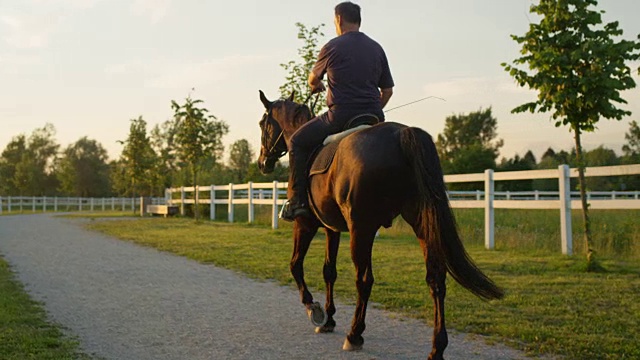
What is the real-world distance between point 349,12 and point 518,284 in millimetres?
4474

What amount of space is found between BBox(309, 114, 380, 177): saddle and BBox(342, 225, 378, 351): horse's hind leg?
707mm

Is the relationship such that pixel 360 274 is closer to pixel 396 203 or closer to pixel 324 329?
pixel 396 203

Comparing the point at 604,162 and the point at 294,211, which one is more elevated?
the point at 604,162

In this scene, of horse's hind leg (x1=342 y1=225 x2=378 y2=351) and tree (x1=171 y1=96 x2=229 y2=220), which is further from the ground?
tree (x1=171 y1=96 x2=229 y2=220)

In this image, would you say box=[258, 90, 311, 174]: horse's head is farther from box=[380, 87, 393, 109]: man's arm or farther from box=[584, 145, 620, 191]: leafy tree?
box=[584, 145, 620, 191]: leafy tree

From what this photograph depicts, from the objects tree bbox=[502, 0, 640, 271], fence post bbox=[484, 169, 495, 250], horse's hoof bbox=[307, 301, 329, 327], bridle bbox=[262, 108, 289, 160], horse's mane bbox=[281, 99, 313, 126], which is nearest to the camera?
horse's hoof bbox=[307, 301, 329, 327]

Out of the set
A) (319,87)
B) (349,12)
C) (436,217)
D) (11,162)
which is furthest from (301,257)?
(11,162)

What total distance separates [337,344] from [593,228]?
10.2 m

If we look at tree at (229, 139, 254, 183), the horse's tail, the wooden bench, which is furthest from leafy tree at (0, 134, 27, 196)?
the horse's tail

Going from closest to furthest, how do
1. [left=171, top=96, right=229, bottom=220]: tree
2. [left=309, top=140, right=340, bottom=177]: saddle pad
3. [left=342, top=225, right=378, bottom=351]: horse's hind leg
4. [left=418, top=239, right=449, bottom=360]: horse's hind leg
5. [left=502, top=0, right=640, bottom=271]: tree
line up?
[left=418, top=239, right=449, bottom=360]: horse's hind leg
[left=342, top=225, right=378, bottom=351]: horse's hind leg
[left=309, top=140, right=340, bottom=177]: saddle pad
[left=502, top=0, right=640, bottom=271]: tree
[left=171, top=96, right=229, bottom=220]: tree

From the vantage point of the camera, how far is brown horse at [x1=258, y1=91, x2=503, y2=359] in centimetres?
406

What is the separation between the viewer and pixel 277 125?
624cm

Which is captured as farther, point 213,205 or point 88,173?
point 88,173

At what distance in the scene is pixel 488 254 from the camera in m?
11.4
